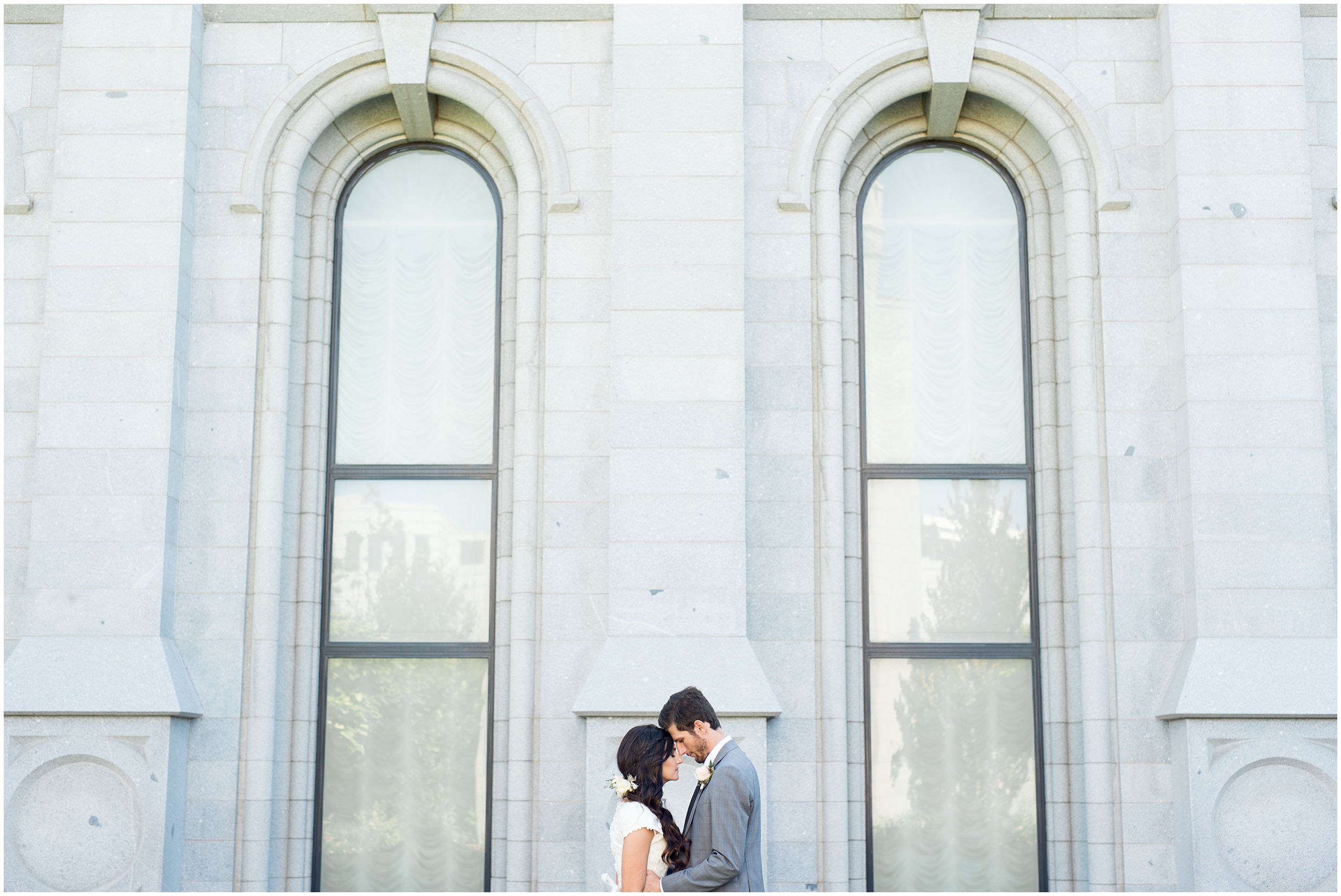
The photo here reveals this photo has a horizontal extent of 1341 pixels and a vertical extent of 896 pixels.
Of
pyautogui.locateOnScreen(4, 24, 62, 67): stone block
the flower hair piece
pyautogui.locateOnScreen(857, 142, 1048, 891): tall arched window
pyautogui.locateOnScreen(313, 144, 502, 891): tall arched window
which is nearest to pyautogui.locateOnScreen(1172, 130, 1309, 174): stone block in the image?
pyautogui.locateOnScreen(857, 142, 1048, 891): tall arched window

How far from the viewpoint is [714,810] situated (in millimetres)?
6898

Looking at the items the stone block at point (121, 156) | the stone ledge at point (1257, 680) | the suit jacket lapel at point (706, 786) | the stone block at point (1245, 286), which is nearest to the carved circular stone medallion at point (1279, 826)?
the stone ledge at point (1257, 680)

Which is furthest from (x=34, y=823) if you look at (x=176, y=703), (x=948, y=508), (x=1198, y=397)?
(x=1198, y=397)

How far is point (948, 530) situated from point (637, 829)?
17.2 feet

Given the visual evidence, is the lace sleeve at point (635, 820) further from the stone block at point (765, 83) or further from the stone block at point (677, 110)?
the stone block at point (765, 83)

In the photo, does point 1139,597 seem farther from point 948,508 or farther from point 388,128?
point 388,128

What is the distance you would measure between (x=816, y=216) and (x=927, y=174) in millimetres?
1290

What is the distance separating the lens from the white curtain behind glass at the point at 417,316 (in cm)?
1149

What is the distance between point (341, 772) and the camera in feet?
35.8

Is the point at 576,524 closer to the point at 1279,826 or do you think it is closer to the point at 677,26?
the point at 677,26

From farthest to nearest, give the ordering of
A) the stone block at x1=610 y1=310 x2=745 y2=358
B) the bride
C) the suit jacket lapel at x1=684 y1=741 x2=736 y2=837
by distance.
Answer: the stone block at x1=610 y1=310 x2=745 y2=358 < the suit jacket lapel at x1=684 y1=741 x2=736 y2=837 < the bride

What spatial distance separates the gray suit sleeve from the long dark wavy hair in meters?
0.10

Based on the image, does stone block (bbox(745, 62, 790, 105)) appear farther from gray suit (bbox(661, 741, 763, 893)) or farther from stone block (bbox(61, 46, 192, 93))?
gray suit (bbox(661, 741, 763, 893))

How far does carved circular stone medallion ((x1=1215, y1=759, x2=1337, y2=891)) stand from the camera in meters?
9.74
